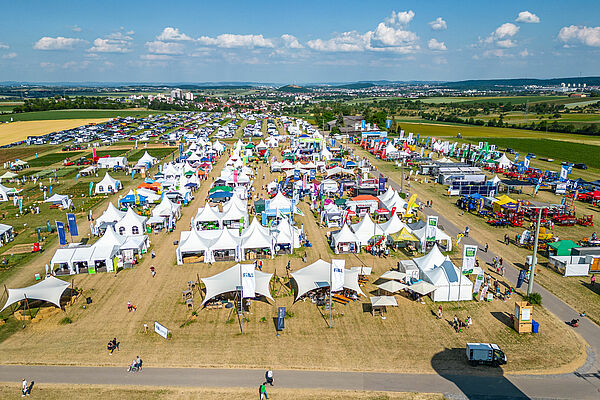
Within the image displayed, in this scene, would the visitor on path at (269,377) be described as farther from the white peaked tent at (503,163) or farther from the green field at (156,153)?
the green field at (156,153)

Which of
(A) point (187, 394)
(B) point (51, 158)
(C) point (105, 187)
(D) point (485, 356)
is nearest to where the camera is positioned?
(A) point (187, 394)

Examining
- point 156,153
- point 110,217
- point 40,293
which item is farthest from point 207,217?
point 156,153

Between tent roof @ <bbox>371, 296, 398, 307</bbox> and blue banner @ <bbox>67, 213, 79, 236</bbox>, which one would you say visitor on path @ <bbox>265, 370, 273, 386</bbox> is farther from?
blue banner @ <bbox>67, 213, 79, 236</bbox>

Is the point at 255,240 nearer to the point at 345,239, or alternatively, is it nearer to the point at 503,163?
the point at 345,239

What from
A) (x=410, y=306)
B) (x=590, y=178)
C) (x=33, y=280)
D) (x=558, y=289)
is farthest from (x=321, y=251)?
(x=590, y=178)

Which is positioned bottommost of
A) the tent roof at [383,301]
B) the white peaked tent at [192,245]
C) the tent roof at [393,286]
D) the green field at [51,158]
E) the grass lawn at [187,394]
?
the grass lawn at [187,394]

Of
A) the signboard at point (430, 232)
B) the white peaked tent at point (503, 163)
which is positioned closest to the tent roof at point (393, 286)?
the signboard at point (430, 232)
